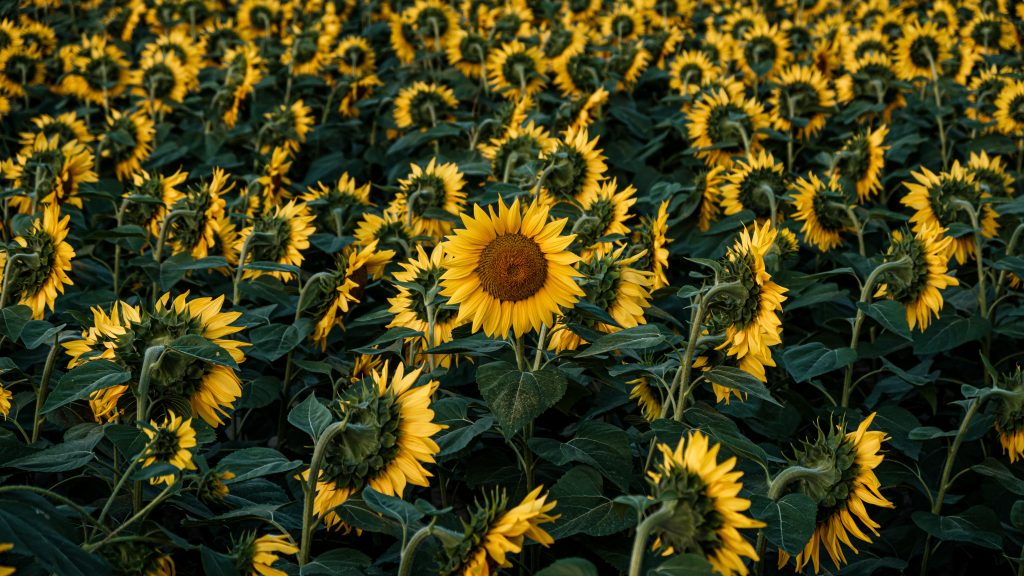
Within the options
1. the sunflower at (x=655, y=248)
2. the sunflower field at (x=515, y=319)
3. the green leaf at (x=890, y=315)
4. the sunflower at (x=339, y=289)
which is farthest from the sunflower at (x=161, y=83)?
the green leaf at (x=890, y=315)

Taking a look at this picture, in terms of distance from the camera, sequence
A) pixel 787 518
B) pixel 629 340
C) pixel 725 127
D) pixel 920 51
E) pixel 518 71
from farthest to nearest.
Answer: pixel 920 51
pixel 518 71
pixel 725 127
pixel 629 340
pixel 787 518

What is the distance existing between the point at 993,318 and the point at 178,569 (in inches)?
105

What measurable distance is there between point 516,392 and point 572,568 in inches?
20.0

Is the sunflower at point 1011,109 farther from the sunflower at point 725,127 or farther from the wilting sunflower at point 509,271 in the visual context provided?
the wilting sunflower at point 509,271

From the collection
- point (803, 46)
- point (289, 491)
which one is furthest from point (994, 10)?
point (289, 491)

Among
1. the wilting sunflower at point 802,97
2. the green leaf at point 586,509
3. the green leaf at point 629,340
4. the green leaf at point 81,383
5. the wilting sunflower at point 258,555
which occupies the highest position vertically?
the wilting sunflower at point 802,97

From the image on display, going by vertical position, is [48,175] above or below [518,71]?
below

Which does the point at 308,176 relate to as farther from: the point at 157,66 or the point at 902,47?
the point at 902,47

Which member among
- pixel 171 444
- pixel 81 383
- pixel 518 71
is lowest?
pixel 171 444

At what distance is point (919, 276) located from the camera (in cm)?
241

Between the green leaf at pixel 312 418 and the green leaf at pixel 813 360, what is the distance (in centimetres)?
115

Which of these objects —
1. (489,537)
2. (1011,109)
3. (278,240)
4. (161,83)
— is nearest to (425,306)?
(278,240)

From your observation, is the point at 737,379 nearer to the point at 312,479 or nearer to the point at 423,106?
the point at 312,479

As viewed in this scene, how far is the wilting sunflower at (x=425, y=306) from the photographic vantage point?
7.34 feet
